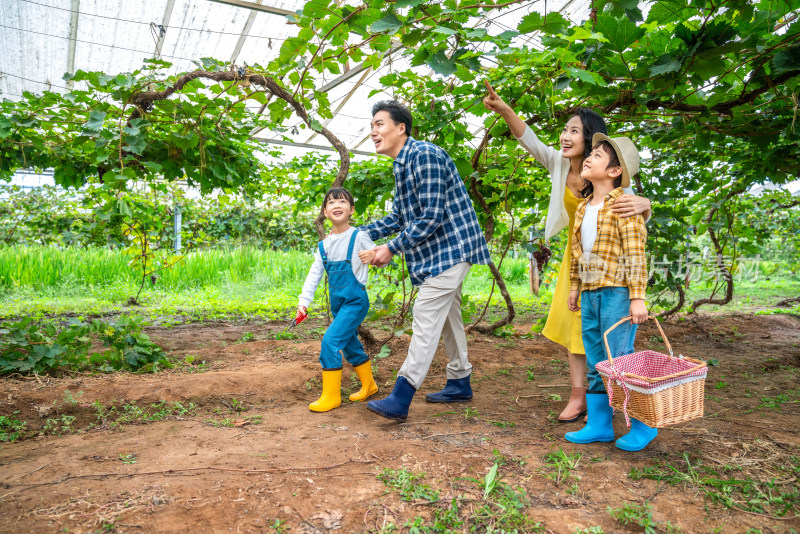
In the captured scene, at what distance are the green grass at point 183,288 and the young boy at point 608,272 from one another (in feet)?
12.5

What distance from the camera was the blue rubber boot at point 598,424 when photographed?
2.23 m

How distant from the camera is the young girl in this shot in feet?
9.04

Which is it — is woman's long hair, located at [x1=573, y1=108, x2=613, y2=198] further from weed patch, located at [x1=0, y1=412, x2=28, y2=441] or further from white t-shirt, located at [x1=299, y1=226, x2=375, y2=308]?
weed patch, located at [x1=0, y1=412, x2=28, y2=441]

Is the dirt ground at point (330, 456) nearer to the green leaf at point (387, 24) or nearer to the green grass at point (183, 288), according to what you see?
the green leaf at point (387, 24)

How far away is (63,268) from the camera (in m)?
7.89

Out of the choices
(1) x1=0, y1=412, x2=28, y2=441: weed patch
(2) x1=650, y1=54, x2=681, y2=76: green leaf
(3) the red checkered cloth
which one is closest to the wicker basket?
(3) the red checkered cloth

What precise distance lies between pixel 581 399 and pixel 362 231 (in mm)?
1484

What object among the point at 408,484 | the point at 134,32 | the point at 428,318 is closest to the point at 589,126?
the point at 428,318

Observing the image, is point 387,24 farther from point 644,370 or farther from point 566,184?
point 644,370

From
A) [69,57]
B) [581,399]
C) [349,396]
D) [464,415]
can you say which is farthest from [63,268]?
[581,399]

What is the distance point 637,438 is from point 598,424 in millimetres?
164

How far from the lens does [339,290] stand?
111 inches

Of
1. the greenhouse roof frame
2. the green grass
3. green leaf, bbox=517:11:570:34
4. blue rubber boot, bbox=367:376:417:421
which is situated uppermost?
the greenhouse roof frame

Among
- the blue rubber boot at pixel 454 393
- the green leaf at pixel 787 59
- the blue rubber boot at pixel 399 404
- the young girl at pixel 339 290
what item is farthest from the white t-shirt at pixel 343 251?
the green leaf at pixel 787 59
